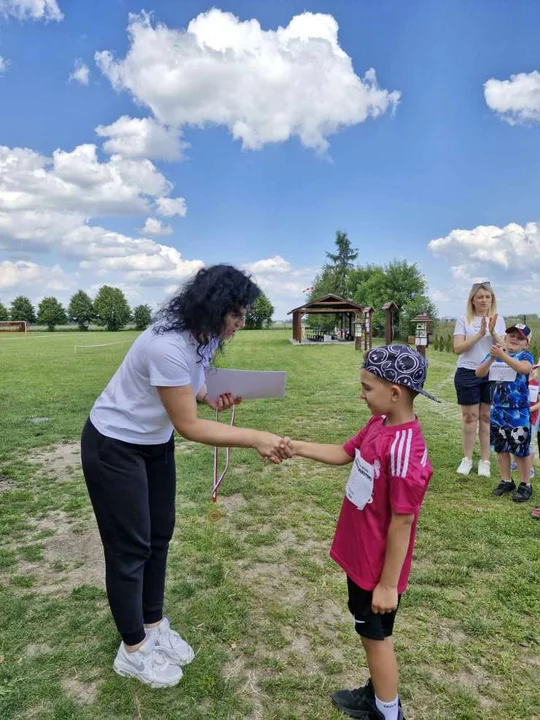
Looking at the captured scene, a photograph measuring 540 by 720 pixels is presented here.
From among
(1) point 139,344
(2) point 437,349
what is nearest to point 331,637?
(1) point 139,344

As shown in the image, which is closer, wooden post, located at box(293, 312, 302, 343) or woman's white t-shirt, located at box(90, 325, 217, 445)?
woman's white t-shirt, located at box(90, 325, 217, 445)

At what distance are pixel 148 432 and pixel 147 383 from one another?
0.23 m

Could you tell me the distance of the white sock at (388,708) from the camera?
1.95 meters

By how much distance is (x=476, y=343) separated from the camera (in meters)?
4.76

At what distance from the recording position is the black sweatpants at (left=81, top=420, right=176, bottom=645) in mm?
2074

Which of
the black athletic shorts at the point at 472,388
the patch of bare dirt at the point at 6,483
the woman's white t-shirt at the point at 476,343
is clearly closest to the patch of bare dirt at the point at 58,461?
the patch of bare dirt at the point at 6,483

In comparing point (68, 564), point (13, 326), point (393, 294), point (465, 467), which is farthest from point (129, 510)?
point (13, 326)

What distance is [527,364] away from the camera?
432 cm

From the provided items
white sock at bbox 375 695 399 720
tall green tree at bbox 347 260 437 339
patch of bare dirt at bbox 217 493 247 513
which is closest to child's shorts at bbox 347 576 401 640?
white sock at bbox 375 695 399 720

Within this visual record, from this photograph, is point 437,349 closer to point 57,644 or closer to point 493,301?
point 493,301

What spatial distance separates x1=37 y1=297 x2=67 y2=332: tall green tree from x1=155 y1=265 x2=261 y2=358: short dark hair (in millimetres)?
93072

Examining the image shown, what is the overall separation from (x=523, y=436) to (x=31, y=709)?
422 centimetres

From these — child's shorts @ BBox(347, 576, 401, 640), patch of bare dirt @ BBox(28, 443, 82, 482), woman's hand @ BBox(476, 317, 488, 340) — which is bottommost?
patch of bare dirt @ BBox(28, 443, 82, 482)

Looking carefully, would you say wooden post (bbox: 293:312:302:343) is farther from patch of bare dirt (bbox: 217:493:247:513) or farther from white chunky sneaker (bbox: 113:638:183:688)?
white chunky sneaker (bbox: 113:638:183:688)
